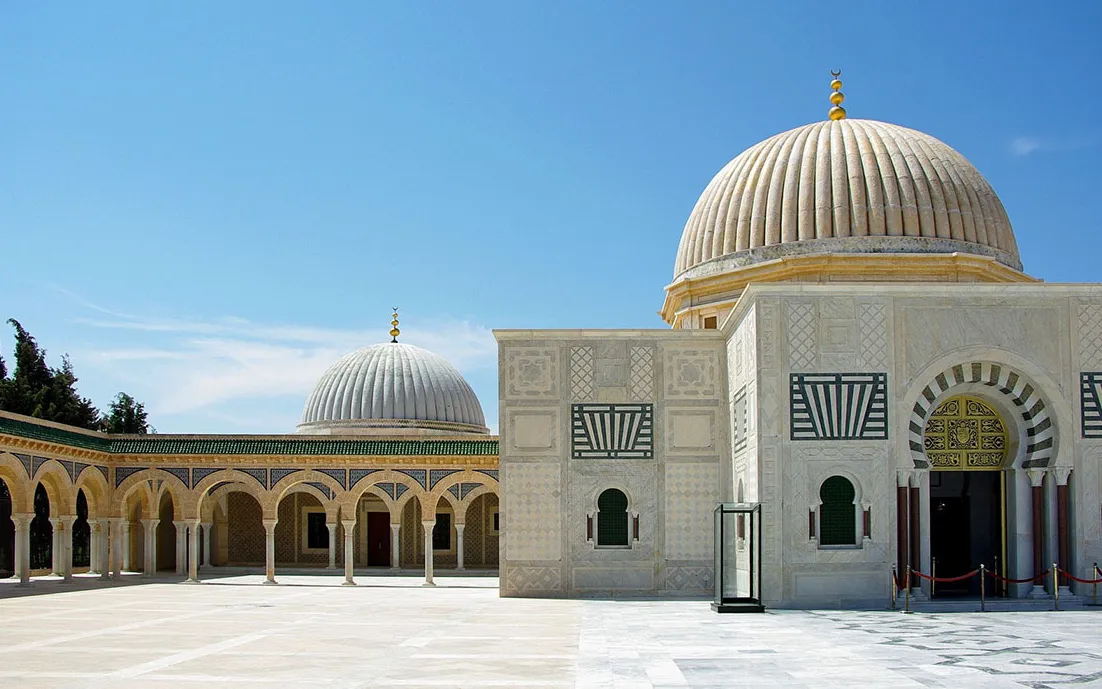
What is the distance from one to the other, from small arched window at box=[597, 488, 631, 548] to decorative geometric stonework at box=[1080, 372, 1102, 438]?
253 inches

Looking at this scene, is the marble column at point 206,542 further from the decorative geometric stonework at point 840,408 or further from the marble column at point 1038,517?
the marble column at point 1038,517

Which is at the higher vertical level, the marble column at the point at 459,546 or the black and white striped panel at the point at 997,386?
the black and white striped panel at the point at 997,386

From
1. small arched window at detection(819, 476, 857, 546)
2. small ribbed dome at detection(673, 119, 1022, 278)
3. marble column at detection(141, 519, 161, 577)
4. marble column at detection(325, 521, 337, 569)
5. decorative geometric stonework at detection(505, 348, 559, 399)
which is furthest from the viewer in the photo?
marble column at detection(325, 521, 337, 569)

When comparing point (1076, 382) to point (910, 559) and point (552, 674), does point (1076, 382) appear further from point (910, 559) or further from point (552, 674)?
point (552, 674)

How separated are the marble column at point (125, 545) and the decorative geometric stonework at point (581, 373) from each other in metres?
11.6

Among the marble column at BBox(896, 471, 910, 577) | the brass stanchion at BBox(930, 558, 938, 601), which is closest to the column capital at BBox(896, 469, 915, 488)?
the marble column at BBox(896, 471, 910, 577)

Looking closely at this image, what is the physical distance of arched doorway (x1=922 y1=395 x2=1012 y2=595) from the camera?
607 inches


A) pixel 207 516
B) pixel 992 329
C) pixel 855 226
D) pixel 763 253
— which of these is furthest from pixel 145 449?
pixel 992 329

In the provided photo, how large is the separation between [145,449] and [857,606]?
15205 mm

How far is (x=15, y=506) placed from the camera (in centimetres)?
2041

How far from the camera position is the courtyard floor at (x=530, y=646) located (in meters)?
8.51

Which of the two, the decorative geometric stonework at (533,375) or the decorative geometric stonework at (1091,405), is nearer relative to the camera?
the decorative geometric stonework at (1091,405)

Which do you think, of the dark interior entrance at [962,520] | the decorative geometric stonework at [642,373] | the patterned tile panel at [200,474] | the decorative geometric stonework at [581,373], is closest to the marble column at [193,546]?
the patterned tile panel at [200,474]

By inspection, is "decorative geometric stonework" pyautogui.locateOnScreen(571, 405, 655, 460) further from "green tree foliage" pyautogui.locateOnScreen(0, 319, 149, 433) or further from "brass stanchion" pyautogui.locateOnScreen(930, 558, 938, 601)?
"green tree foliage" pyautogui.locateOnScreen(0, 319, 149, 433)
